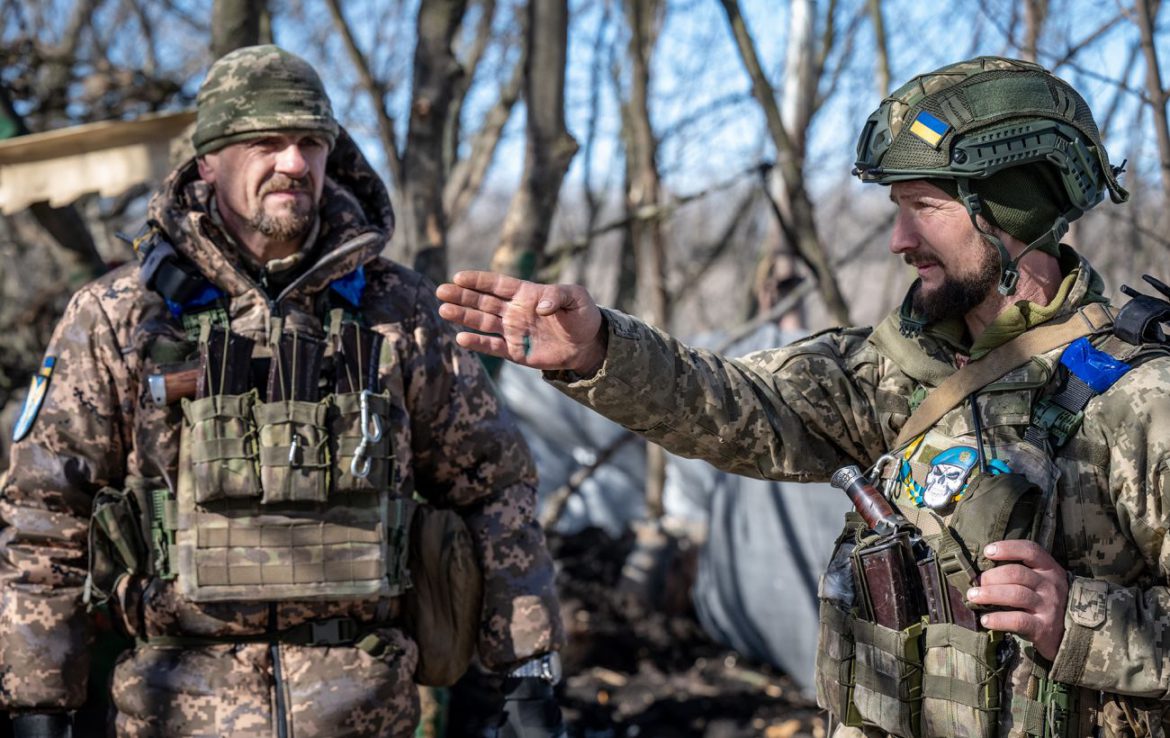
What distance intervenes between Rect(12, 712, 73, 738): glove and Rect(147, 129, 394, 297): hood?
3.50 feet

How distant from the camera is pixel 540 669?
3.05m

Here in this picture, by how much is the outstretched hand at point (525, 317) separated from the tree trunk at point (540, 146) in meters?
2.36

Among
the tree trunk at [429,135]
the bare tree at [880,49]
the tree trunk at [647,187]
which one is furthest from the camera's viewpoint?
the tree trunk at [647,187]

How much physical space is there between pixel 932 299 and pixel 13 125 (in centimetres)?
384

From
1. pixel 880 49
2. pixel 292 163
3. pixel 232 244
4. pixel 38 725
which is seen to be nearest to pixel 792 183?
pixel 880 49

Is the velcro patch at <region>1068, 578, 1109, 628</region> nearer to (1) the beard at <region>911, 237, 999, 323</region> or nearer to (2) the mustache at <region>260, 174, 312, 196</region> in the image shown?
(1) the beard at <region>911, 237, 999, 323</region>

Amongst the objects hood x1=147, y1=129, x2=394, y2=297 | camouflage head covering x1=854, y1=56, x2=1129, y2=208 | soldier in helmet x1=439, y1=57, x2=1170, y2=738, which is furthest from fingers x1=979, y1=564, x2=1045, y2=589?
hood x1=147, y1=129, x2=394, y2=297

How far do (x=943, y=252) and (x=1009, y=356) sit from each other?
0.79ft

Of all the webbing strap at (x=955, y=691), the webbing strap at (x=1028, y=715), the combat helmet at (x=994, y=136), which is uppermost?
the combat helmet at (x=994, y=136)

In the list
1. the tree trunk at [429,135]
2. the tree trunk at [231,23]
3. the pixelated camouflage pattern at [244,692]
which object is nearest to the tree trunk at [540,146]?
the tree trunk at [429,135]

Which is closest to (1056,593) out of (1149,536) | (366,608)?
(1149,536)

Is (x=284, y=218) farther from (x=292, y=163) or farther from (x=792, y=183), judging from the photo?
(x=792, y=183)

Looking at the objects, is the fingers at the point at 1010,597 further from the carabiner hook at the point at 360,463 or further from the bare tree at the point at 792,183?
the bare tree at the point at 792,183

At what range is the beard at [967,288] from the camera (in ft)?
7.77
